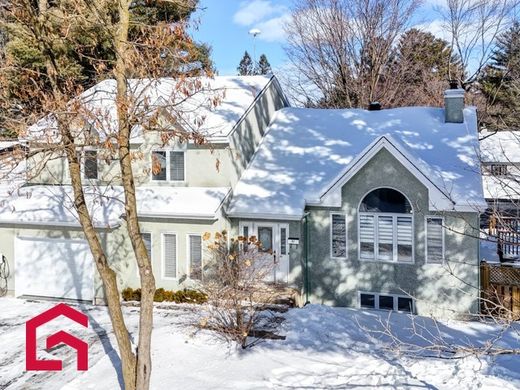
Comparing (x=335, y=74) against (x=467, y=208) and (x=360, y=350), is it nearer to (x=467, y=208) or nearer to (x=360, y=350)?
(x=467, y=208)

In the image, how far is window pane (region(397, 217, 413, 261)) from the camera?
48.2ft

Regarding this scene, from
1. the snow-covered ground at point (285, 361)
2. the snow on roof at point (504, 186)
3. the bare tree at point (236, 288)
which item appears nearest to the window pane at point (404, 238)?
the snow-covered ground at point (285, 361)

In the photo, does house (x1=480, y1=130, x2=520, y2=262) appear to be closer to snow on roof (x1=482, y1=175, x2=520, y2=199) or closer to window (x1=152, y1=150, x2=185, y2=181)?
snow on roof (x1=482, y1=175, x2=520, y2=199)

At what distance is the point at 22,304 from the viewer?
1545 centimetres

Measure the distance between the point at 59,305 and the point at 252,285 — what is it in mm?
7338

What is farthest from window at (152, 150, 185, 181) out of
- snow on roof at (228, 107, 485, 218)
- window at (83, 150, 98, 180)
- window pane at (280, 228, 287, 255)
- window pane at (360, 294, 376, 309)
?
window pane at (360, 294, 376, 309)

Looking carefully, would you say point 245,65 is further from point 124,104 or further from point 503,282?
point 124,104

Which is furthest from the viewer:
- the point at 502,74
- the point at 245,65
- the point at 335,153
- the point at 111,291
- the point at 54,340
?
the point at 245,65

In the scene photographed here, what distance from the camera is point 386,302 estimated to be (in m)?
15.0

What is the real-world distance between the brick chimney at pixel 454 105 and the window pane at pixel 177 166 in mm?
10516

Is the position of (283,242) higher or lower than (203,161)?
lower

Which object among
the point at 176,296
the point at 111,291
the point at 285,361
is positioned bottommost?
the point at 285,361

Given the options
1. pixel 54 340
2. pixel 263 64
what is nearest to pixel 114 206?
pixel 54 340

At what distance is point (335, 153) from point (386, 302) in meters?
5.88
